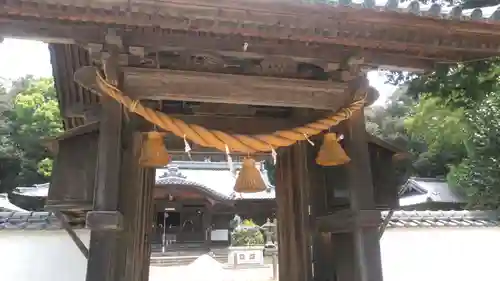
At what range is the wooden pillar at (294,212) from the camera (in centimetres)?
430

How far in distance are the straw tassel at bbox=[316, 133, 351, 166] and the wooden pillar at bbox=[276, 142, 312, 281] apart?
0.75 metres

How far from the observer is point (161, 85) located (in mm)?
3334

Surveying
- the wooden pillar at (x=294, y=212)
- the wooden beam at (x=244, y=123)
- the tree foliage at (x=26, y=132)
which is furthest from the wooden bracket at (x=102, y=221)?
the tree foliage at (x=26, y=132)

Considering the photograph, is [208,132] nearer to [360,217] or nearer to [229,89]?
[229,89]

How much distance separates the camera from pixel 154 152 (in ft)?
11.4

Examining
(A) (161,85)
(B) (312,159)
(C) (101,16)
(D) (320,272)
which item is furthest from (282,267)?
(C) (101,16)

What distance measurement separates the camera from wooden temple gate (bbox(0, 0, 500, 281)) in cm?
297

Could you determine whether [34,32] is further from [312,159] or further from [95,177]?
→ [312,159]

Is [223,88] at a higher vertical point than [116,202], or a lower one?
higher

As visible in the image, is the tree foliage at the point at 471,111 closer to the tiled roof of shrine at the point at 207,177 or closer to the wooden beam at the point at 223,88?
the wooden beam at the point at 223,88

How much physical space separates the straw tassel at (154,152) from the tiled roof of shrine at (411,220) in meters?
3.17

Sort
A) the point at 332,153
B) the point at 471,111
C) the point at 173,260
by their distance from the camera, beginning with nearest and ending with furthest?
the point at 332,153
the point at 471,111
the point at 173,260

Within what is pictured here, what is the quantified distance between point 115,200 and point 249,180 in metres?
1.23

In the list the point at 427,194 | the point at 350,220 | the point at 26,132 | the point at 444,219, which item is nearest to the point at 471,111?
the point at 444,219
